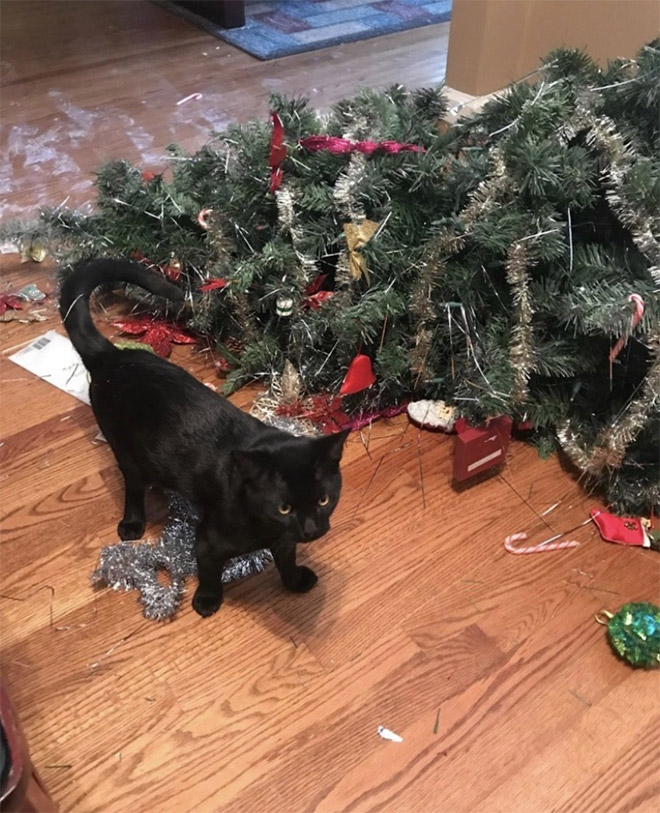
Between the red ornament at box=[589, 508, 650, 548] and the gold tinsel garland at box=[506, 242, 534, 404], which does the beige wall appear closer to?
the gold tinsel garland at box=[506, 242, 534, 404]

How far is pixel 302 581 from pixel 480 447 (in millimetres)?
328

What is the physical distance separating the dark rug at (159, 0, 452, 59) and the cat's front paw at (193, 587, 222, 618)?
6.77 feet

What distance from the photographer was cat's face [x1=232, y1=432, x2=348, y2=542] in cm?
74

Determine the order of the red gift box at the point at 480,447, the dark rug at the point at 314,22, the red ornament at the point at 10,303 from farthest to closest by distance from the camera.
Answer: the dark rug at the point at 314,22, the red ornament at the point at 10,303, the red gift box at the point at 480,447

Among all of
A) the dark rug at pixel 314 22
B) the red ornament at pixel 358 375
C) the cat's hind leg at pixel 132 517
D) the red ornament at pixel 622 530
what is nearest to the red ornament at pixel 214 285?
the red ornament at pixel 358 375

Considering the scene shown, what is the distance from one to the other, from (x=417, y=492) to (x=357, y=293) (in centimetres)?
33

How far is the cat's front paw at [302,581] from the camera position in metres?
0.97

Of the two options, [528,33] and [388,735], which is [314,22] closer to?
[528,33]

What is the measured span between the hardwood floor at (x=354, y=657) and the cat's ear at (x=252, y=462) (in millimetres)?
283

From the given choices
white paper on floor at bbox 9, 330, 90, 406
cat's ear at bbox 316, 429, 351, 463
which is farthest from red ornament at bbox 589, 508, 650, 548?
white paper on floor at bbox 9, 330, 90, 406

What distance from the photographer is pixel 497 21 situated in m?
1.70

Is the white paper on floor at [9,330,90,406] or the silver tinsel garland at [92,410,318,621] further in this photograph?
the white paper on floor at [9,330,90,406]

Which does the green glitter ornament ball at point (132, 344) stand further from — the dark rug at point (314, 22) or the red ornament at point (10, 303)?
the dark rug at point (314, 22)

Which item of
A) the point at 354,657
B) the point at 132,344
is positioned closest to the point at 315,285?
the point at 132,344
